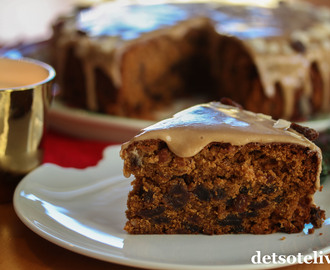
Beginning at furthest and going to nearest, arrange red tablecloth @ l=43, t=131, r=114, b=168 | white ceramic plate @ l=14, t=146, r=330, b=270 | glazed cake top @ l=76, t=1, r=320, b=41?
1. glazed cake top @ l=76, t=1, r=320, b=41
2. red tablecloth @ l=43, t=131, r=114, b=168
3. white ceramic plate @ l=14, t=146, r=330, b=270

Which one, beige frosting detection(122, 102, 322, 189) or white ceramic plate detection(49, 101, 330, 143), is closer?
beige frosting detection(122, 102, 322, 189)

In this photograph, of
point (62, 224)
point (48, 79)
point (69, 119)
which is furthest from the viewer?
point (69, 119)

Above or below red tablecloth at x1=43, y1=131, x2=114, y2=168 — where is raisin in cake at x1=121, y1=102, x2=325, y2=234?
above

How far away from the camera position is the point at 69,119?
2.88 meters

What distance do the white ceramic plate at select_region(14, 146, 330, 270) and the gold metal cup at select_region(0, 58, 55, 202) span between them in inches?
3.1

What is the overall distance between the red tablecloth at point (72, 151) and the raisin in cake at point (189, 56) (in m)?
0.42

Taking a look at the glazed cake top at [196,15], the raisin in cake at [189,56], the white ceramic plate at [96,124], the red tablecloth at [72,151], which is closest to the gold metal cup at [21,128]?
the red tablecloth at [72,151]

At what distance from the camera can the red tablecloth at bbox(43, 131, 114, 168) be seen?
229 centimetres

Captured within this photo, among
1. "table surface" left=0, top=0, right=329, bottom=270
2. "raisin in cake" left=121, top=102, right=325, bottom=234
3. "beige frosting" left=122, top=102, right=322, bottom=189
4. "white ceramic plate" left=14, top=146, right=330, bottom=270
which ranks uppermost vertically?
→ "beige frosting" left=122, top=102, right=322, bottom=189

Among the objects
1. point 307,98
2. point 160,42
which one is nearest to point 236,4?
point 160,42

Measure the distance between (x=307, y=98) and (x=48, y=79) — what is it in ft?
5.66

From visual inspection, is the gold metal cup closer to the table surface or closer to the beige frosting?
the table surface

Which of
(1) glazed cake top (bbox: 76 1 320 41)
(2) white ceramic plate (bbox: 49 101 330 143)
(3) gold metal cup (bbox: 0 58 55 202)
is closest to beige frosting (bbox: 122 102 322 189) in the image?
(3) gold metal cup (bbox: 0 58 55 202)

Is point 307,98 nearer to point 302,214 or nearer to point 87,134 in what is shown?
point 87,134
